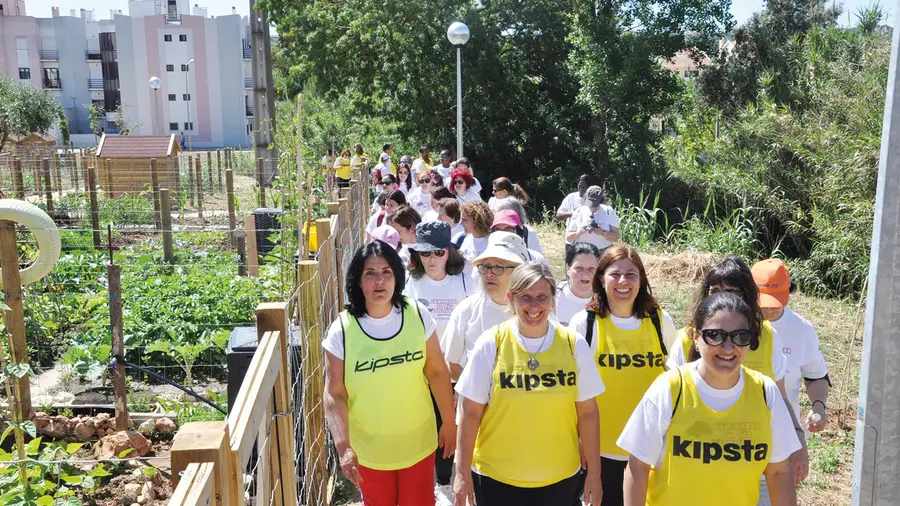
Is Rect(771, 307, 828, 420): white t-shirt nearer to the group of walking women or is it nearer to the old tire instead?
the group of walking women

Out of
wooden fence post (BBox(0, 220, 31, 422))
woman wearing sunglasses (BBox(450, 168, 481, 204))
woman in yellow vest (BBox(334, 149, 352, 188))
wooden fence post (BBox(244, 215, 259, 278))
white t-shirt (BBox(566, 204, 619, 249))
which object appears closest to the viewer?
wooden fence post (BBox(0, 220, 31, 422))

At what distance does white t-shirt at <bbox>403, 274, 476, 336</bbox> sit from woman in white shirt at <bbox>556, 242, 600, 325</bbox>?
1.88 feet

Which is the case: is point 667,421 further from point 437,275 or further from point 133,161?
point 133,161

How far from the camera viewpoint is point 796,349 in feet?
13.5

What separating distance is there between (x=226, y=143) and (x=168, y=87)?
6.57 m

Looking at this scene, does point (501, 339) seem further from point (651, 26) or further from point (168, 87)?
point (168, 87)

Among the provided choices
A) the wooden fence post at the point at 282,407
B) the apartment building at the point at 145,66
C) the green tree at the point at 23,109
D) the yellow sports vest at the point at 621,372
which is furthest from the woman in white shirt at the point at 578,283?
the apartment building at the point at 145,66

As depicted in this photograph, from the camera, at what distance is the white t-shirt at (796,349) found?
161 inches

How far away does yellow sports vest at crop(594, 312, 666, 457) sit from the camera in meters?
3.82

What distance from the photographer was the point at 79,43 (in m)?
74.3

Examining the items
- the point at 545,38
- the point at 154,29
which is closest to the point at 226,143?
the point at 154,29

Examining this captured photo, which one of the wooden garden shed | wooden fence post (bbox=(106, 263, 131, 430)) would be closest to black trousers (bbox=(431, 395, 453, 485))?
wooden fence post (bbox=(106, 263, 131, 430))

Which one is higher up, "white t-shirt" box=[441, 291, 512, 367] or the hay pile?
"white t-shirt" box=[441, 291, 512, 367]

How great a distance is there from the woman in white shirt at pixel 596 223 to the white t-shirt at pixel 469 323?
13.3ft
